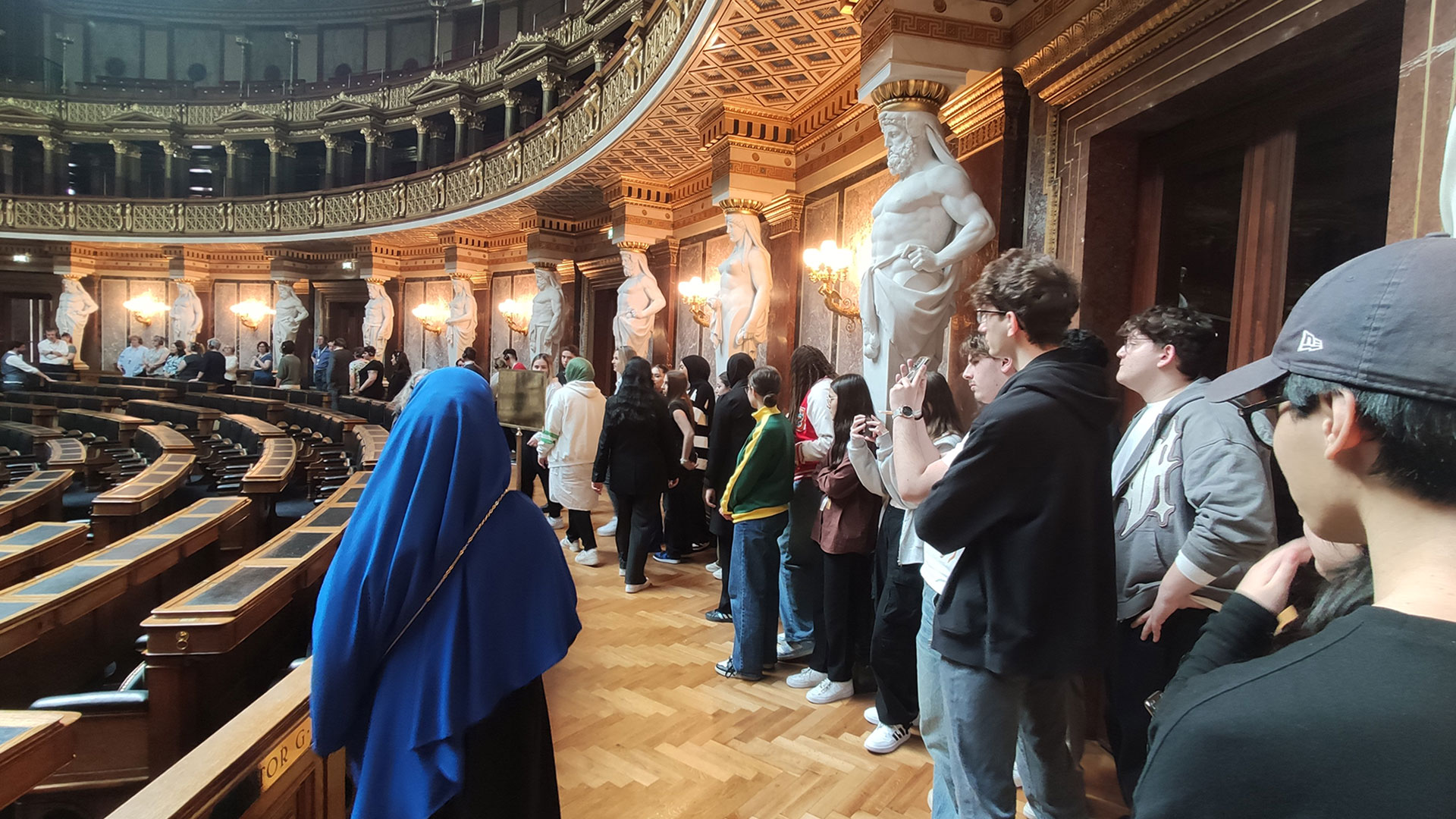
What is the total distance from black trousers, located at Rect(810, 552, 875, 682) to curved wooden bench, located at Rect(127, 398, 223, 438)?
885 centimetres

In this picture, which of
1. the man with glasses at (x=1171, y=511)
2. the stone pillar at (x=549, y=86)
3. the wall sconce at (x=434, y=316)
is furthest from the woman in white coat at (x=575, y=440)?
the wall sconce at (x=434, y=316)

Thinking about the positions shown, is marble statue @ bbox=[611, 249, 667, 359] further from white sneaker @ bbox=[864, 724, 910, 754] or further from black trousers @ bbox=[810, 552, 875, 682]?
white sneaker @ bbox=[864, 724, 910, 754]

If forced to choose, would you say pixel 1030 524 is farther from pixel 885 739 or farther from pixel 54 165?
pixel 54 165

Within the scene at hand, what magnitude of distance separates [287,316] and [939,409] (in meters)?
17.9

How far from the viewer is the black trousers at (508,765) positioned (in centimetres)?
143

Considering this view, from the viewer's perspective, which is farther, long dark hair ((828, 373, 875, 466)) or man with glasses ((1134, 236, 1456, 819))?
long dark hair ((828, 373, 875, 466))

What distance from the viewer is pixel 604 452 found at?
4793mm

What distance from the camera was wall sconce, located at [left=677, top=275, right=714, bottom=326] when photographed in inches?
330

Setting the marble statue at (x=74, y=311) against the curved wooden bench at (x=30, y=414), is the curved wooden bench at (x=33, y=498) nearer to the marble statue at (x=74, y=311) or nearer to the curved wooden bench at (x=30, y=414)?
the curved wooden bench at (x=30, y=414)

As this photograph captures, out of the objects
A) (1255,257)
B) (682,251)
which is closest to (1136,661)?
(1255,257)

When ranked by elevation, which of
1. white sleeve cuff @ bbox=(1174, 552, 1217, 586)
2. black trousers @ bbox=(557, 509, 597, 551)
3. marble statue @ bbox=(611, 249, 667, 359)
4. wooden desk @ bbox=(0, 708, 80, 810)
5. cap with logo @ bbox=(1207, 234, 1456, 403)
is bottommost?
black trousers @ bbox=(557, 509, 597, 551)

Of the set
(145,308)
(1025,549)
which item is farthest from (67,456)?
(145,308)

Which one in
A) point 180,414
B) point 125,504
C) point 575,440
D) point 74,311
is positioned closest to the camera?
point 125,504

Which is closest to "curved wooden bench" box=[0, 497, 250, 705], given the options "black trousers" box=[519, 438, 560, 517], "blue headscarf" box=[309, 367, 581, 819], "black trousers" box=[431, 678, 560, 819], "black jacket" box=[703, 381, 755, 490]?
"blue headscarf" box=[309, 367, 581, 819]
